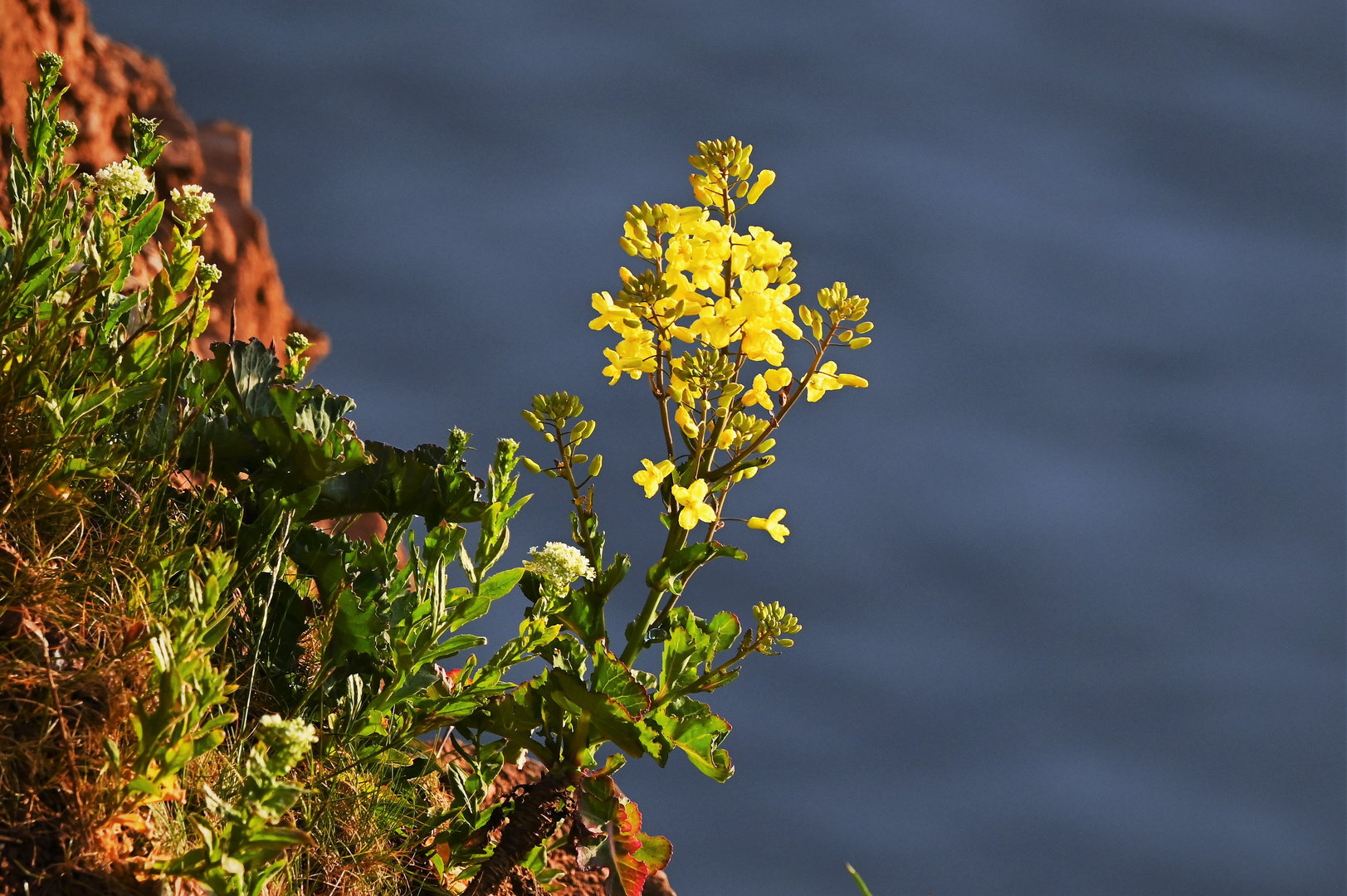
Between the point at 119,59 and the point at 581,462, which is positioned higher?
the point at 119,59

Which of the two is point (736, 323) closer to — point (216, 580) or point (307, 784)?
point (216, 580)

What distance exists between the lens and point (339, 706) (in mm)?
2148

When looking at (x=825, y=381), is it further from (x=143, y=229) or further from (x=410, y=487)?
(x=143, y=229)

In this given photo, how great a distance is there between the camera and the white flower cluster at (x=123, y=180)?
198cm

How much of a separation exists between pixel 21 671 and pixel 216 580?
0.47 meters

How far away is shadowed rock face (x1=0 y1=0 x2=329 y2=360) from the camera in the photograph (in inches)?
226

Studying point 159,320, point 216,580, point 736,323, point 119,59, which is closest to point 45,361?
point 159,320

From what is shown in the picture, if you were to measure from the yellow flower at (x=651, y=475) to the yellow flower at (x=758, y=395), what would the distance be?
206mm

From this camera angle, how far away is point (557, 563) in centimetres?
200

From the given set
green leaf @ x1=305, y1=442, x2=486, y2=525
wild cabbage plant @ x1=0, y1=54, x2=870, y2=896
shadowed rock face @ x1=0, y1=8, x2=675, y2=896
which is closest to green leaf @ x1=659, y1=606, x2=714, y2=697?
wild cabbage plant @ x1=0, y1=54, x2=870, y2=896

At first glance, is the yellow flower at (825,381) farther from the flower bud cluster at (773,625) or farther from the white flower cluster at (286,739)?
the white flower cluster at (286,739)

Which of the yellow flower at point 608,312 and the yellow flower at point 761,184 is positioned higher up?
the yellow flower at point 761,184

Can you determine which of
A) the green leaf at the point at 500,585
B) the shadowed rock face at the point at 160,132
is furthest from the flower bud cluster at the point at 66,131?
the shadowed rock face at the point at 160,132

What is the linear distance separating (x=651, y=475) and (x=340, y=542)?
25.6 inches
